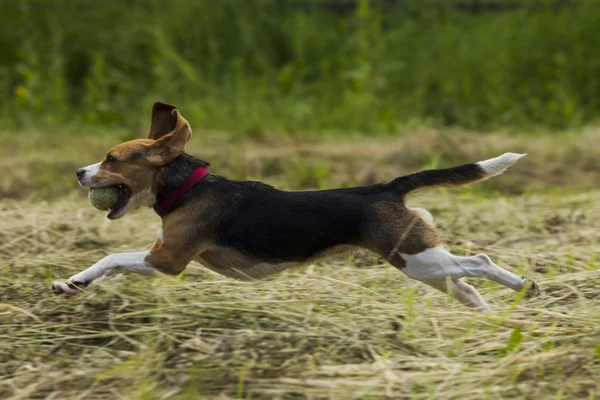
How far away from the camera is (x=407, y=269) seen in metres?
4.31

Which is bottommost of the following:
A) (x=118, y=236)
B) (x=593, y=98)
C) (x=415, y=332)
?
(x=415, y=332)

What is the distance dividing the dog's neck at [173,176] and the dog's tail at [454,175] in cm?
99

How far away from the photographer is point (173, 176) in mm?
4570

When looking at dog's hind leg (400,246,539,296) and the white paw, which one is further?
the white paw

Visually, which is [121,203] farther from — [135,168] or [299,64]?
[299,64]

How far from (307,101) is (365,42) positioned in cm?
97

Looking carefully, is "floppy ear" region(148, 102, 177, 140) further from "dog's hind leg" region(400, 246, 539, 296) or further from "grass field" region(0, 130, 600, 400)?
"dog's hind leg" region(400, 246, 539, 296)

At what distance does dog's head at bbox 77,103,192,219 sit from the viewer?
14.9 feet

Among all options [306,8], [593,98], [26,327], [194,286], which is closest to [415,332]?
[194,286]

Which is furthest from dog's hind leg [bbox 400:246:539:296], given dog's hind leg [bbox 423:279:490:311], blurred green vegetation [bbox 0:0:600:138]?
blurred green vegetation [bbox 0:0:600:138]

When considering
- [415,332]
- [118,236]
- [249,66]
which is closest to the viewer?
[415,332]

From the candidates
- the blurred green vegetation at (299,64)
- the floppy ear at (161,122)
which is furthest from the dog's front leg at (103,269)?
the blurred green vegetation at (299,64)

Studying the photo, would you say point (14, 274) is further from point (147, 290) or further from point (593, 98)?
point (593, 98)

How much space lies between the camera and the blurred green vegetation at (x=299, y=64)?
10508 mm
